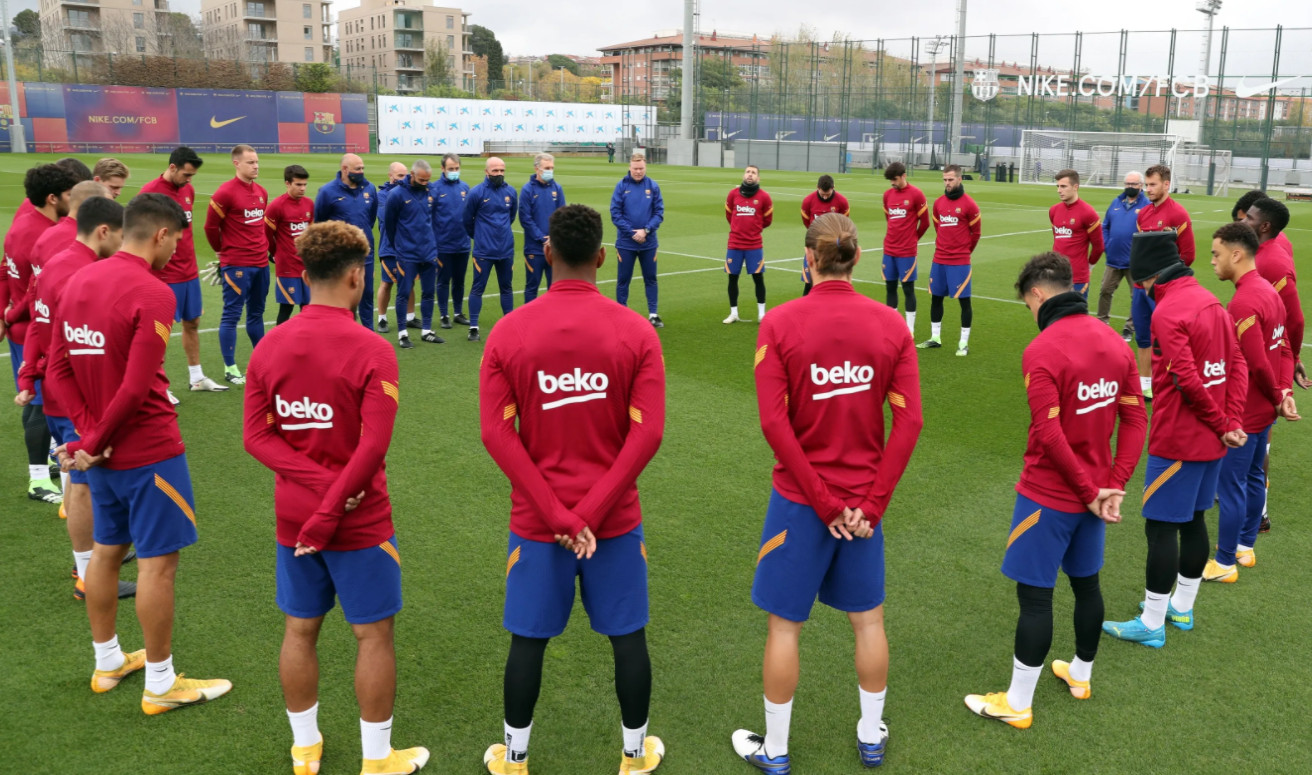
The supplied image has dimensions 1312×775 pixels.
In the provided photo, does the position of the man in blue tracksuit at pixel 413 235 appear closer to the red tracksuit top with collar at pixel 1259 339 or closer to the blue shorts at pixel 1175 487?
the blue shorts at pixel 1175 487

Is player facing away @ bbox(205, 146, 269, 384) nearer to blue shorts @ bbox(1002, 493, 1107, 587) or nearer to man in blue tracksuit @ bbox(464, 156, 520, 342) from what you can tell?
man in blue tracksuit @ bbox(464, 156, 520, 342)

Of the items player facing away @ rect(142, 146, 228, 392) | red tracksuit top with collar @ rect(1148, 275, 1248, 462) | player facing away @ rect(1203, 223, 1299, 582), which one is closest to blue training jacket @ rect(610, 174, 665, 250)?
player facing away @ rect(142, 146, 228, 392)

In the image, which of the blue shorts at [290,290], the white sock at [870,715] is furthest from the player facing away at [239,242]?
the white sock at [870,715]

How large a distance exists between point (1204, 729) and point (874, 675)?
1.59m

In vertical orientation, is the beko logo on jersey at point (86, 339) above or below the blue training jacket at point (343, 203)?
below

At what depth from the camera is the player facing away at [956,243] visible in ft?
35.7

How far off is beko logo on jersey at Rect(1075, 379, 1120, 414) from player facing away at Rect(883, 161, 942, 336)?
762 cm

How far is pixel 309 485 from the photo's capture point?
334 centimetres

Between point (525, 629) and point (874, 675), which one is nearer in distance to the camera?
point (525, 629)

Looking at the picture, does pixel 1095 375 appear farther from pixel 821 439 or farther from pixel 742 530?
pixel 742 530

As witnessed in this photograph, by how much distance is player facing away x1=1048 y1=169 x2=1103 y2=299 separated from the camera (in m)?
10.6

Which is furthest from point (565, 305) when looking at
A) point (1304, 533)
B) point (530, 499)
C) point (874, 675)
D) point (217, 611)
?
point (1304, 533)

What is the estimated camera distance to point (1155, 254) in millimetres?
4645

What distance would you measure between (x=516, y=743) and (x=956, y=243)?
8979mm
